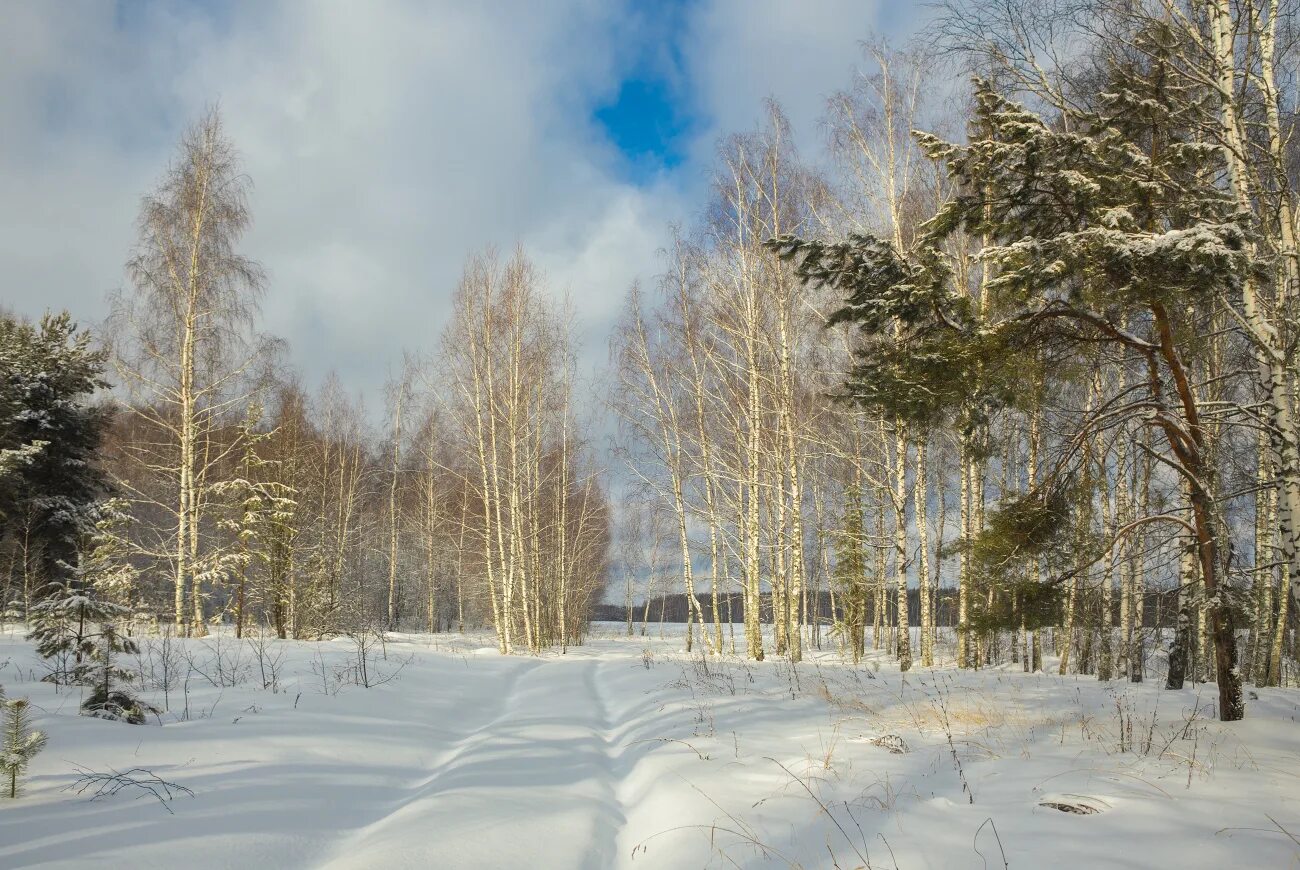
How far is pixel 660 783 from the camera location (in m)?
4.25

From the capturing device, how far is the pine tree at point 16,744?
3.05m

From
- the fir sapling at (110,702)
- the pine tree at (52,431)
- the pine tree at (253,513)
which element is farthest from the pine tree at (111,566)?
the fir sapling at (110,702)

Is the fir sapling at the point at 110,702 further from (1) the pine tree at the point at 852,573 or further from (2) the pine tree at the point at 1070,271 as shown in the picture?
(1) the pine tree at the point at 852,573

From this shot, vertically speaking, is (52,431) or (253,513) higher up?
(52,431)

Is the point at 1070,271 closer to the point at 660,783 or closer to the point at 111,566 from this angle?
the point at 660,783

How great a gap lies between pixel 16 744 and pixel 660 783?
3.33 m

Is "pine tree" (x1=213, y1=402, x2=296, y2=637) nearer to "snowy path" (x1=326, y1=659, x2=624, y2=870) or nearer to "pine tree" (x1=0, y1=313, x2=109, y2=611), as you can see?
"pine tree" (x1=0, y1=313, x2=109, y2=611)

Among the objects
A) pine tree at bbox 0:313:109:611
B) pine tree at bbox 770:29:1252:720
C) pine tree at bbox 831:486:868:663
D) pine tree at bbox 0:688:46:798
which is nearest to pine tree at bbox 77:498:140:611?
pine tree at bbox 0:313:109:611

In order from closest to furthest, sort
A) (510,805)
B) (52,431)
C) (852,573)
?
(510,805)
(52,431)
(852,573)

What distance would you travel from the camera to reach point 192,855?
285cm

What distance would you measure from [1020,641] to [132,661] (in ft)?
62.2

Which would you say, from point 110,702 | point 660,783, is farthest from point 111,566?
point 660,783

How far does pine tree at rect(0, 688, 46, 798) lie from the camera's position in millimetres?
3055

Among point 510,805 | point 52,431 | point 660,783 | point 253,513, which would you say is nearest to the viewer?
point 510,805
